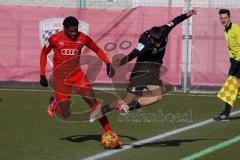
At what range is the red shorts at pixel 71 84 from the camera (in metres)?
11.1

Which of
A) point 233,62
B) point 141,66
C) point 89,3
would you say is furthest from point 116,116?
point 89,3

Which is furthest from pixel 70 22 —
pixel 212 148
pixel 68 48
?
pixel 212 148

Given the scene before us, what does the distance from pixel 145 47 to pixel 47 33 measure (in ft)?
35.5

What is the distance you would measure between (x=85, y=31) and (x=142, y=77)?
9.98 m

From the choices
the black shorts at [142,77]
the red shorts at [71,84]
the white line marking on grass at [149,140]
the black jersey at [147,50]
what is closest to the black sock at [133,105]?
the black shorts at [142,77]

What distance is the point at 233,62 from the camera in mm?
14344

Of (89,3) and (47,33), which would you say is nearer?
(47,33)

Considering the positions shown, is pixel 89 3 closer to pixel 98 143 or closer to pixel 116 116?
pixel 116 116

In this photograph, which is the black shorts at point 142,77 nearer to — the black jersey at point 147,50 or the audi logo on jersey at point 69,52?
the black jersey at point 147,50

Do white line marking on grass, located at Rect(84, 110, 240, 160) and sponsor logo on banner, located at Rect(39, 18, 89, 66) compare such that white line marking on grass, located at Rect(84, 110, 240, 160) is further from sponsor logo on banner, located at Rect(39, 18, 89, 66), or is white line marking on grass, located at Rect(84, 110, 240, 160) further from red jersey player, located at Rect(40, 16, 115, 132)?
sponsor logo on banner, located at Rect(39, 18, 89, 66)

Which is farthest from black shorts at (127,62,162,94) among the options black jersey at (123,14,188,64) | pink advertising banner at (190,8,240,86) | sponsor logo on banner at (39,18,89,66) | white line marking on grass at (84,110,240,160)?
sponsor logo on banner at (39,18,89,66)

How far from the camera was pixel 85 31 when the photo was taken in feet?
68.0

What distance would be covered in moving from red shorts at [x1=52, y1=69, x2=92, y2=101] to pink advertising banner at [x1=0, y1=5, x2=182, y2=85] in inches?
350

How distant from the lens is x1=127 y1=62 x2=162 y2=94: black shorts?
427 inches
